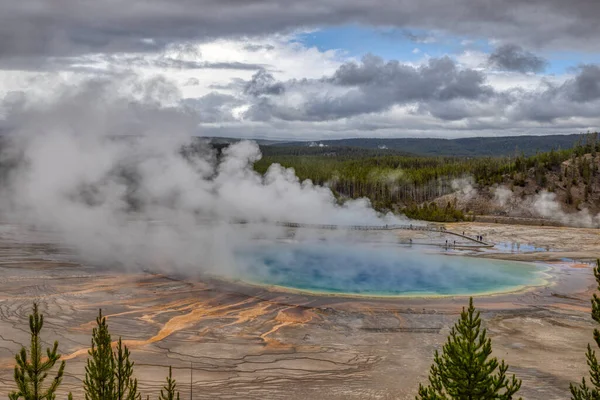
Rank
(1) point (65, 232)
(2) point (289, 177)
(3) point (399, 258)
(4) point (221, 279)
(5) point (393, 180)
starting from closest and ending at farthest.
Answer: (4) point (221, 279)
(3) point (399, 258)
(1) point (65, 232)
(2) point (289, 177)
(5) point (393, 180)

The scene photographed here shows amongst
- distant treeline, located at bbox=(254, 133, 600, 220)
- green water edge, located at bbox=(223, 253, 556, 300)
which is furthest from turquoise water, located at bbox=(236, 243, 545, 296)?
distant treeline, located at bbox=(254, 133, 600, 220)

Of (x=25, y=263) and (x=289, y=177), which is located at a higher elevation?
(x=289, y=177)

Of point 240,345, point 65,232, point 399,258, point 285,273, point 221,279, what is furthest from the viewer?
point 65,232

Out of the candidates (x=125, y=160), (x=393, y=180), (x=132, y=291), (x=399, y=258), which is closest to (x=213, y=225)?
(x=125, y=160)

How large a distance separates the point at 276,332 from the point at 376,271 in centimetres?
2148

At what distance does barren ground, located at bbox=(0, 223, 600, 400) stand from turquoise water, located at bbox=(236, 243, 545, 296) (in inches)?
137

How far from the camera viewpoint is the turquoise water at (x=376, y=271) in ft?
140

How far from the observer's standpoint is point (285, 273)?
47.1 m

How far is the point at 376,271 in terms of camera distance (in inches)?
1962

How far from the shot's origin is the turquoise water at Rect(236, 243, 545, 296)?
42.8m

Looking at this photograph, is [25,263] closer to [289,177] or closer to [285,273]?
[285,273]

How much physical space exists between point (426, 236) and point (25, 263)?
1891 inches

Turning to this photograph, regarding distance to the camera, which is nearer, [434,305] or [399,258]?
[434,305]

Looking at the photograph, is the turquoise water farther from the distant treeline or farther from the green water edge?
the distant treeline
